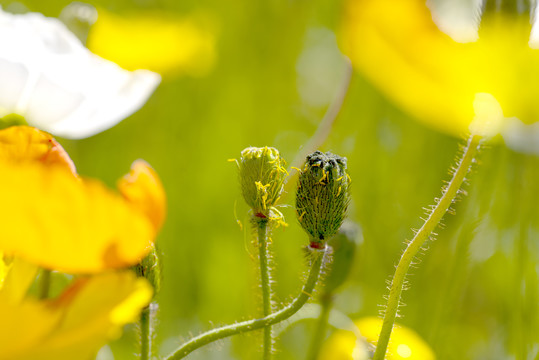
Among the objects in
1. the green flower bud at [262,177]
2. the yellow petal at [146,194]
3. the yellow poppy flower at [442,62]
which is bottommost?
the yellow petal at [146,194]

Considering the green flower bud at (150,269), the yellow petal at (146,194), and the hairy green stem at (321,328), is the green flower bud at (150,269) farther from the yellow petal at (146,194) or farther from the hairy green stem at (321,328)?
the hairy green stem at (321,328)

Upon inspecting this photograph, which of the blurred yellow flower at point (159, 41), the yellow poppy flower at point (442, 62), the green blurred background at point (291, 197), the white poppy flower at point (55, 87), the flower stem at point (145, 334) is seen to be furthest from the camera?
the blurred yellow flower at point (159, 41)

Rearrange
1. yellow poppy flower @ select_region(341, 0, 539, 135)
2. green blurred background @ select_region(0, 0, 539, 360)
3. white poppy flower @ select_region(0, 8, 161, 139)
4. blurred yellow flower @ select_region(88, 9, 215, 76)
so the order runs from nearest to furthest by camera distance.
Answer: yellow poppy flower @ select_region(341, 0, 539, 135) → white poppy flower @ select_region(0, 8, 161, 139) → green blurred background @ select_region(0, 0, 539, 360) → blurred yellow flower @ select_region(88, 9, 215, 76)

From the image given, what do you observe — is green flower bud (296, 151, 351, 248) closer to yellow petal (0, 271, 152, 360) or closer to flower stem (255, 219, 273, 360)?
flower stem (255, 219, 273, 360)

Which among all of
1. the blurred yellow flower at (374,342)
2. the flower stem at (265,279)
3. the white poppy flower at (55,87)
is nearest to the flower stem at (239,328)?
the flower stem at (265,279)

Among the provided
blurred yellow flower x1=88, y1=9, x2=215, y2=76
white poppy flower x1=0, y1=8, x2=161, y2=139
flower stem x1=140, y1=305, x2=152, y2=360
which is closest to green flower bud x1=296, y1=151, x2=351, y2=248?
flower stem x1=140, y1=305, x2=152, y2=360

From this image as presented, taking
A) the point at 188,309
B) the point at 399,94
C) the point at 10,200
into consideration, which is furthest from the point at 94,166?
the point at 10,200
